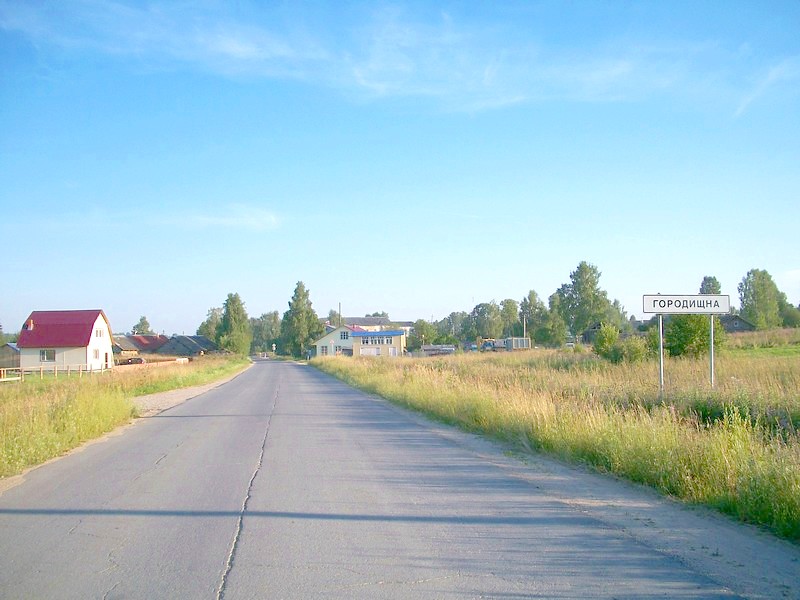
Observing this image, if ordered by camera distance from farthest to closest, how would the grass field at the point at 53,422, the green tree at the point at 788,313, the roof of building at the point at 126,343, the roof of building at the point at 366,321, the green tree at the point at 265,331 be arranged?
the green tree at the point at 265,331 → the roof of building at the point at 366,321 → the roof of building at the point at 126,343 → the green tree at the point at 788,313 → the grass field at the point at 53,422

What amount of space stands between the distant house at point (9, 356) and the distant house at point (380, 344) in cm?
4049

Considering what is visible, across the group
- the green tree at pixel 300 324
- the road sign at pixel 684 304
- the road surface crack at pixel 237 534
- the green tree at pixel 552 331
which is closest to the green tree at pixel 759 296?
the green tree at pixel 552 331

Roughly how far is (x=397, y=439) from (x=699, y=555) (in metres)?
8.49

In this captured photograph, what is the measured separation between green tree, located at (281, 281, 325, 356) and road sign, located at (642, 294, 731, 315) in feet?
349

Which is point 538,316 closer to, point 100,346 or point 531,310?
point 531,310

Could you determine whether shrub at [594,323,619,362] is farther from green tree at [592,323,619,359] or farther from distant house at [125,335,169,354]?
distant house at [125,335,169,354]

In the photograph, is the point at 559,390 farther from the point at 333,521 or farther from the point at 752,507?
the point at 333,521

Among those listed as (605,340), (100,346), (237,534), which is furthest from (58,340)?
(237,534)

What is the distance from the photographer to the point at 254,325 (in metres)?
194

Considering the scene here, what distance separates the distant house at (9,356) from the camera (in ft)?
229

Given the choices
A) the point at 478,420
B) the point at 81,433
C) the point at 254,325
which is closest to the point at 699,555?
the point at 478,420

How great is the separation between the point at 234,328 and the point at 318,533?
4167 inches

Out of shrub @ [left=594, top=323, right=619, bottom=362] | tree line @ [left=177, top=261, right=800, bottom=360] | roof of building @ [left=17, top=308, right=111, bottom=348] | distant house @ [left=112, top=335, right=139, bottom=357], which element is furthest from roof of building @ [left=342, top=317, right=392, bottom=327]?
shrub @ [left=594, top=323, right=619, bottom=362]

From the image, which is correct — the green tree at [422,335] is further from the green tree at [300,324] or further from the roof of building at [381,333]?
the green tree at [300,324]
